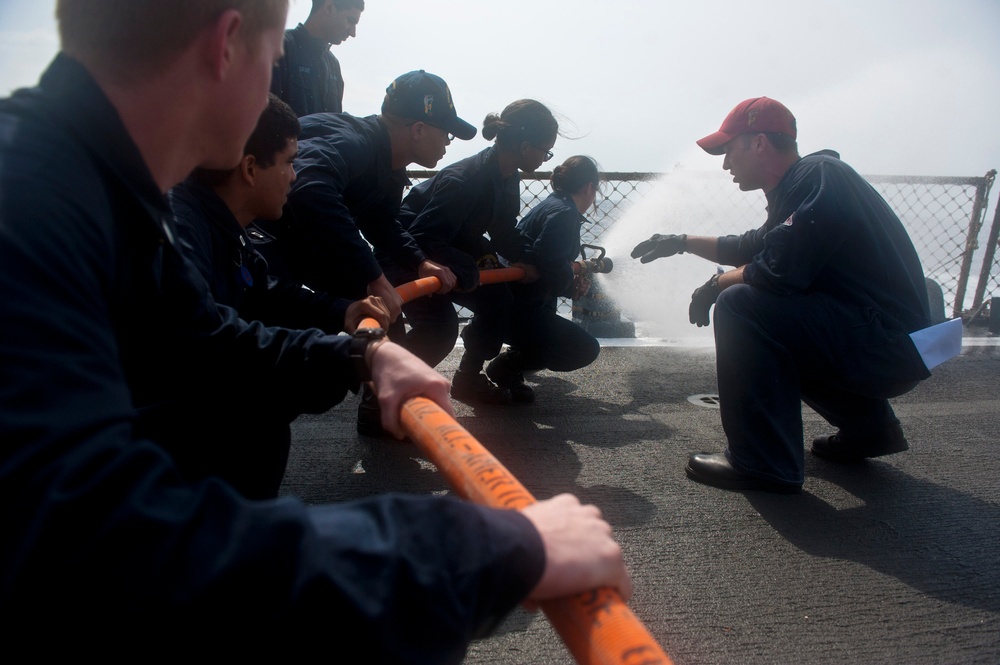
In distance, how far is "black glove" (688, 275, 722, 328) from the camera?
12.8ft

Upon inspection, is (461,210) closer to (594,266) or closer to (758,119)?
(758,119)

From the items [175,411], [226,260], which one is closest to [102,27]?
[175,411]

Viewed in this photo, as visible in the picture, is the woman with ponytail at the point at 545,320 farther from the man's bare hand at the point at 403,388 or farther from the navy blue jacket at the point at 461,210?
the man's bare hand at the point at 403,388

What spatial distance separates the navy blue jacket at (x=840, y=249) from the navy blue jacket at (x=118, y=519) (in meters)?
2.69

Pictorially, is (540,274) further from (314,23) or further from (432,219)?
(314,23)

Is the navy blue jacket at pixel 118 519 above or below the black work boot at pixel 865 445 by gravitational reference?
above

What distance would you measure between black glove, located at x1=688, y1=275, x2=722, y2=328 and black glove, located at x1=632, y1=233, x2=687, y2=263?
2.09 feet

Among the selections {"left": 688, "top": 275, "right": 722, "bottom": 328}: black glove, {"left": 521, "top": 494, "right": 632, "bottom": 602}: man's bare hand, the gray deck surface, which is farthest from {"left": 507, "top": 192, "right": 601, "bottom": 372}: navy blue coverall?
{"left": 521, "top": 494, "right": 632, "bottom": 602}: man's bare hand

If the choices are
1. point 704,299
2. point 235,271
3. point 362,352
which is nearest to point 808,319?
point 704,299

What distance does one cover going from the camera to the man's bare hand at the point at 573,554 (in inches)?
35.2

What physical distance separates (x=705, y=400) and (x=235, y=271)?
3387 millimetres

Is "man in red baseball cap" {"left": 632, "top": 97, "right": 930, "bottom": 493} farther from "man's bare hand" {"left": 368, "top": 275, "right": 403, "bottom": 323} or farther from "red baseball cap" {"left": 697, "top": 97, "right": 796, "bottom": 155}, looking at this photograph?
"man's bare hand" {"left": 368, "top": 275, "right": 403, "bottom": 323}

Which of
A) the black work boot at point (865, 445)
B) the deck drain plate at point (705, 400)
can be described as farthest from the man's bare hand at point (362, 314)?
the deck drain plate at point (705, 400)

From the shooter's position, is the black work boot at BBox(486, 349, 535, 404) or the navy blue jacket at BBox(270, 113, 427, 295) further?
the black work boot at BBox(486, 349, 535, 404)
